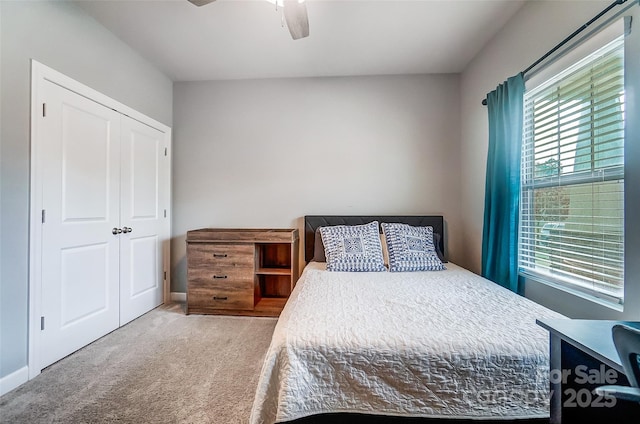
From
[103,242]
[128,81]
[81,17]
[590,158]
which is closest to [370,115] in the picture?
[590,158]

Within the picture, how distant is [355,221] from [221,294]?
1.63 meters

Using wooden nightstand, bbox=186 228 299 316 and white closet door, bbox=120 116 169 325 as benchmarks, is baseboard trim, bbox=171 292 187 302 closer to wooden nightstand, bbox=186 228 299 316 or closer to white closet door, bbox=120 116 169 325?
white closet door, bbox=120 116 169 325

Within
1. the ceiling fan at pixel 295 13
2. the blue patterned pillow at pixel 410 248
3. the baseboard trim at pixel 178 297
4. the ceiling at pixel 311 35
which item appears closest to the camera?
the ceiling fan at pixel 295 13

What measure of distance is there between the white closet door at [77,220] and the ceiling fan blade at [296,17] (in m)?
1.74

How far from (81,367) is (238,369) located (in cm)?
111

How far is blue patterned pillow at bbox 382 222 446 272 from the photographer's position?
8.00ft

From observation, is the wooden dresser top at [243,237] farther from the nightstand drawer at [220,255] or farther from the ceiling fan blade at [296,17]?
the ceiling fan blade at [296,17]

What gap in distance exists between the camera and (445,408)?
107 cm

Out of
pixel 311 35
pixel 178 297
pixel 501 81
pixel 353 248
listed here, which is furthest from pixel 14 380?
pixel 501 81

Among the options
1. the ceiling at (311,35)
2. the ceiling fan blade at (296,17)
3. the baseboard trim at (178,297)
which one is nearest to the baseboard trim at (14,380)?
the baseboard trim at (178,297)

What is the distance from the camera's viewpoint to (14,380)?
5.32ft

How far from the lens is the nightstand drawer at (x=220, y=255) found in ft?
8.87

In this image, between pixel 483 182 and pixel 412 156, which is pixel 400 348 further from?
pixel 412 156

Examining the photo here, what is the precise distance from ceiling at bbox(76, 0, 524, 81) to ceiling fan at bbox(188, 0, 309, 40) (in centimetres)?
38
